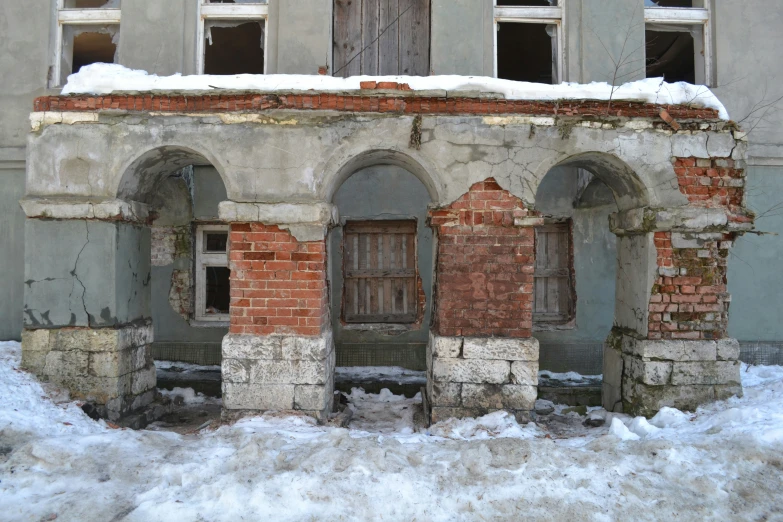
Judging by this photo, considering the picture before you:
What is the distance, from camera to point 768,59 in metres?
7.15

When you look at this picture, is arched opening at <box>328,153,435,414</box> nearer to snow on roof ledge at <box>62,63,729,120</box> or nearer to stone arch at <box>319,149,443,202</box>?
stone arch at <box>319,149,443,202</box>

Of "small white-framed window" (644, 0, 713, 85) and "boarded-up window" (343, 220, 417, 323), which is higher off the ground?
"small white-framed window" (644, 0, 713, 85)

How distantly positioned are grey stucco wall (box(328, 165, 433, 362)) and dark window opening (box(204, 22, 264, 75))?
321cm

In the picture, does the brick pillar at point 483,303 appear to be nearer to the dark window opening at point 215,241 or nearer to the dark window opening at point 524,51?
the dark window opening at point 215,241

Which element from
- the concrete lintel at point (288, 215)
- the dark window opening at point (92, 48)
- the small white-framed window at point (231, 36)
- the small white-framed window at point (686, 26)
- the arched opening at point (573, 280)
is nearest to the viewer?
the concrete lintel at point (288, 215)

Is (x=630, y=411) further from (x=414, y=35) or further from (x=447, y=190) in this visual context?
(x=414, y=35)

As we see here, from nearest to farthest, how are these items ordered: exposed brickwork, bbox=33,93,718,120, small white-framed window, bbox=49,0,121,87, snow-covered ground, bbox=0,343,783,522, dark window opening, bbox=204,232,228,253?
snow-covered ground, bbox=0,343,783,522
exposed brickwork, bbox=33,93,718,120
small white-framed window, bbox=49,0,121,87
dark window opening, bbox=204,232,228,253

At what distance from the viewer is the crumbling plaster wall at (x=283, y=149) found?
490 cm

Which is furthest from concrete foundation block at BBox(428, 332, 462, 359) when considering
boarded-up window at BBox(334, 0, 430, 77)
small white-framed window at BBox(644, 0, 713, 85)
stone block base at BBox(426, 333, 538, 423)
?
small white-framed window at BBox(644, 0, 713, 85)

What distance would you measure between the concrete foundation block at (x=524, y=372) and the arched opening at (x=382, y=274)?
2.45 meters

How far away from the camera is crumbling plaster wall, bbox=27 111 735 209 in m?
4.90

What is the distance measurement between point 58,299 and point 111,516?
2.77m

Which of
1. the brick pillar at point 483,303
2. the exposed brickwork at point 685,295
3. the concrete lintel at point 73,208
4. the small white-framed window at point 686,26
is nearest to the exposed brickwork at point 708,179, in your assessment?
the exposed brickwork at point 685,295

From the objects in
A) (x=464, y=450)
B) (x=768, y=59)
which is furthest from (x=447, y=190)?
(x=768, y=59)
